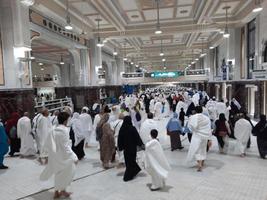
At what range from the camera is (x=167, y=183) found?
14.9ft

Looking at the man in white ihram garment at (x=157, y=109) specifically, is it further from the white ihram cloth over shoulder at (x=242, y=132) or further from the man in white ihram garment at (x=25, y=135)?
the man in white ihram garment at (x=25, y=135)

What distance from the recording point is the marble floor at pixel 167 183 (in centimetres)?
407

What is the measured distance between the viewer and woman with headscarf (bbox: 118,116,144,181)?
15.5ft

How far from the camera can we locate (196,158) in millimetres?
5109

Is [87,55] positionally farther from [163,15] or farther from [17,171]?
[17,171]

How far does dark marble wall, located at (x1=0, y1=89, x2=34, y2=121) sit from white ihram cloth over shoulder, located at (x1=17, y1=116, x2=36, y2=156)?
128 cm

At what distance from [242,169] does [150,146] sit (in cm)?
234

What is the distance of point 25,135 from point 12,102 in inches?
59.8

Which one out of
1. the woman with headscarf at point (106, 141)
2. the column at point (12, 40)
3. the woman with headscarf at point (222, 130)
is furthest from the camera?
the column at point (12, 40)

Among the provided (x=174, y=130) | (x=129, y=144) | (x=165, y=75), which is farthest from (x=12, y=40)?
(x=165, y=75)

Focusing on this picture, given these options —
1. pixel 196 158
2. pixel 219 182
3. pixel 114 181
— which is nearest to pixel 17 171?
pixel 114 181

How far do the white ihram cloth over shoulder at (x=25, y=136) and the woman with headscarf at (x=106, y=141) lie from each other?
81.7 inches

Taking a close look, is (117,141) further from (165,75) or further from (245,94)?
(165,75)

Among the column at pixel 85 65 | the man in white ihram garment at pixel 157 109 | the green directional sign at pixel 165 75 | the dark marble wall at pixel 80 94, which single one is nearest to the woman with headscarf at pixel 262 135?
the man in white ihram garment at pixel 157 109
